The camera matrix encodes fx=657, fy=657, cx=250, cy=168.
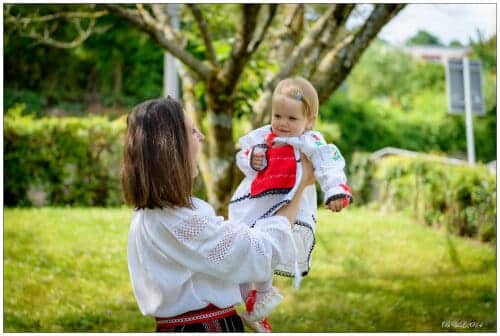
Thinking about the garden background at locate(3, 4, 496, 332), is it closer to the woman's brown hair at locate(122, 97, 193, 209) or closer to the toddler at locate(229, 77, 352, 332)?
the toddler at locate(229, 77, 352, 332)

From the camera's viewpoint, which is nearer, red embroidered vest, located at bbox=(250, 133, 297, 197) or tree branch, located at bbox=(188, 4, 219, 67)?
red embroidered vest, located at bbox=(250, 133, 297, 197)

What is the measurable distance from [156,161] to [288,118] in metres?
0.57

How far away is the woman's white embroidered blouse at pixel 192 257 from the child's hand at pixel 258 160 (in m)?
0.38

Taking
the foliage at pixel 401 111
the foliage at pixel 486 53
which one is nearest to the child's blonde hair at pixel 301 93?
the foliage at pixel 401 111

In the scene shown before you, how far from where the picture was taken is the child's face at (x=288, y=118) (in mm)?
2160

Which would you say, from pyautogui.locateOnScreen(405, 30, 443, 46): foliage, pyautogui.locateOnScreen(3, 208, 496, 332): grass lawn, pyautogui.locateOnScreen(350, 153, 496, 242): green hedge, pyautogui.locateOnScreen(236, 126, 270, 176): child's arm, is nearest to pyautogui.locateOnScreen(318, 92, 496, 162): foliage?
pyautogui.locateOnScreen(350, 153, 496, 242): green hedge

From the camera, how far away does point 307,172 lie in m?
2.13

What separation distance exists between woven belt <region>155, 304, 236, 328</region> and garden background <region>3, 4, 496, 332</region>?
2.28 meters

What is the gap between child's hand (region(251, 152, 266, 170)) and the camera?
2.24m

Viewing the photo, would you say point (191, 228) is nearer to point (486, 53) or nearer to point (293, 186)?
point (293, 186)

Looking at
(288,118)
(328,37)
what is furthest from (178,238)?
(328,37)

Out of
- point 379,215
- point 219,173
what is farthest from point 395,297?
point 379,215

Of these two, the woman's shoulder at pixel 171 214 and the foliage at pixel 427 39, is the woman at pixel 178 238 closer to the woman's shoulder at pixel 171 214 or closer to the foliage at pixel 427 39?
the woman's shoulder at pixel 171 214

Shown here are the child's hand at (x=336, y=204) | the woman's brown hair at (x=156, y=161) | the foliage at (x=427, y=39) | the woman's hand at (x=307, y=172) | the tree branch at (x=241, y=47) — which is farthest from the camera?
the foliage at (x=427, y=39)
